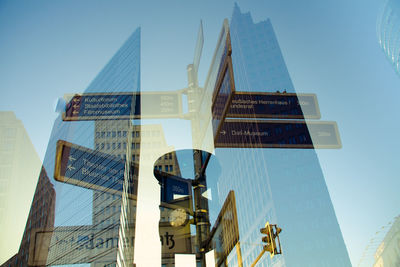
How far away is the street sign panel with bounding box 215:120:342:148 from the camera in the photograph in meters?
3.71

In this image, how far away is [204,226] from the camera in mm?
2656

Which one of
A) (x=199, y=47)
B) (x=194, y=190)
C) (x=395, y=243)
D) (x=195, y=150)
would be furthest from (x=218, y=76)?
(x=395, y=243)

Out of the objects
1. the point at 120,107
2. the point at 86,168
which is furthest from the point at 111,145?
the point at 86,168

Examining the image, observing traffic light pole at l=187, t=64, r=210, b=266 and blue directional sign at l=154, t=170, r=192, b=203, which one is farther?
blue directional sign at l=154, t=170, r=192, b=203

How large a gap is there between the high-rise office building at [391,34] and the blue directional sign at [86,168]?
187 feet

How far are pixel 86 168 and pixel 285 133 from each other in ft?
7.77

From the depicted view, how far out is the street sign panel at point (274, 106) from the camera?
144 inches

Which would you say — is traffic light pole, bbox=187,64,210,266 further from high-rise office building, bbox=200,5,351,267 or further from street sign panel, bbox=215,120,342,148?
high-rise office building, bbox=200,5,351,267

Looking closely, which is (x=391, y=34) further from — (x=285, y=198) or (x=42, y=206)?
(x=42, y=206)

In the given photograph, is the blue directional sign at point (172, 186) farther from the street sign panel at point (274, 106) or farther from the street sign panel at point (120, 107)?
the street sign panel at point (120, 107)

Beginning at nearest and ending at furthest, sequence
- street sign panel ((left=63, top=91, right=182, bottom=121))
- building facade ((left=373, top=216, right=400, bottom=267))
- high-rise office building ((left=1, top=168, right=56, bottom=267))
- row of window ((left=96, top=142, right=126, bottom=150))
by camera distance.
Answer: street sign panel ((left=63, top=91, right=182, bottom=121)), building facade ((left=373, top=216, right=400, bottom=267)), row of window ((left=96, top=142, right=126, bottom=150)), high-rise office building ((left=1, top=168, right=56, bottom=267))

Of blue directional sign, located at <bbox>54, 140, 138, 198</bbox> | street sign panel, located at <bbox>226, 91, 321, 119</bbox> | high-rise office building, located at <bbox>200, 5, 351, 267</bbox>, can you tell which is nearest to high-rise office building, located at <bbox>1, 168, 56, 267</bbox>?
high-rise office building, located at <bbox>200, 5, 351, 267</bbox>

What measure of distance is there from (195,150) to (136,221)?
914 mm

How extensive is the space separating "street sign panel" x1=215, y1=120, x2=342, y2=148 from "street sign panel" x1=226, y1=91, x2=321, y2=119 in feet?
0.36
